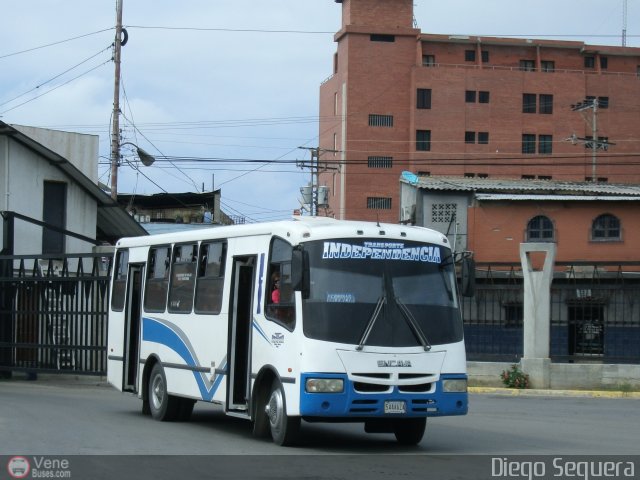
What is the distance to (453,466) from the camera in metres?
12.5

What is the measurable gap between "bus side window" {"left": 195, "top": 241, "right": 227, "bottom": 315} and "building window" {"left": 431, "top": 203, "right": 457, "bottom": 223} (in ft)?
111

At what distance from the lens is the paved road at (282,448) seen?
39.1 feet

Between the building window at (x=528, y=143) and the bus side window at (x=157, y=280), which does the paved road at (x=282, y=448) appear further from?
the building window at (x=528, y=143)

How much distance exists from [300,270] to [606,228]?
123ft

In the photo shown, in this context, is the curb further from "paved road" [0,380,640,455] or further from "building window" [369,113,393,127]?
"building window" [369,113,393,127]

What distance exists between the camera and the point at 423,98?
8650cm

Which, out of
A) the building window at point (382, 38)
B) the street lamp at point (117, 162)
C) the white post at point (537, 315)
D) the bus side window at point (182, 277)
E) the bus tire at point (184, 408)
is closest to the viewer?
the bus side window at point (182, 277)

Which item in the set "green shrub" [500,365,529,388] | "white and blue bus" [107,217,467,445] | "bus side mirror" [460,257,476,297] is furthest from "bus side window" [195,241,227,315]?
"green shrub" [500,365,529,388]

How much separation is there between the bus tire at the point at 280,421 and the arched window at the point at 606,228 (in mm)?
36661

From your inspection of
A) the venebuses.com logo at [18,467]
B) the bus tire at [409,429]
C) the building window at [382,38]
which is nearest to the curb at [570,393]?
the bus tire at [409,429]

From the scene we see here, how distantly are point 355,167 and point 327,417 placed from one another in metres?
73.5

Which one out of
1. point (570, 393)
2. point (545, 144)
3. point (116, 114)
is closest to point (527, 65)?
point (545, 144)

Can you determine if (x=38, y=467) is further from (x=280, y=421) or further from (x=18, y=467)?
(x=280, y=421)

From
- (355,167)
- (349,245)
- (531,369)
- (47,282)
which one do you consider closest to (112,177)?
(47,282)
